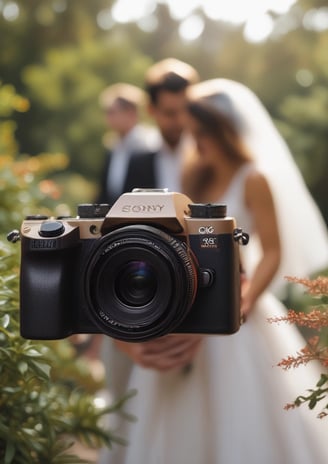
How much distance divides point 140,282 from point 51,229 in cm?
29

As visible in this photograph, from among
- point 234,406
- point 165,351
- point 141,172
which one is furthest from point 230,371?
point 141,172

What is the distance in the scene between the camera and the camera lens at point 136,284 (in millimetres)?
2639

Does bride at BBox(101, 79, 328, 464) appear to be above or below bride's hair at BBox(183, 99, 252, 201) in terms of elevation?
below

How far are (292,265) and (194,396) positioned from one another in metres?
0.93

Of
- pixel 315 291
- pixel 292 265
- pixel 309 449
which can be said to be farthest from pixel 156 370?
pixel 315 291

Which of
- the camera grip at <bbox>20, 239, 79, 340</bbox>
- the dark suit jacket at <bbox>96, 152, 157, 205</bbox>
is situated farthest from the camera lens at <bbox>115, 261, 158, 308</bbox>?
the dark suit jacket at <bbox>96, 152, 157, 205</bbox>

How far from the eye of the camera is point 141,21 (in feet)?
63.2

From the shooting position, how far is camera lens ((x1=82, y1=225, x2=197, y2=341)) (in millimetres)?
2584

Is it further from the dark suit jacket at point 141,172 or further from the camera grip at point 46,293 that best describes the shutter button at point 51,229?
the dark suit jacket at point 141,172

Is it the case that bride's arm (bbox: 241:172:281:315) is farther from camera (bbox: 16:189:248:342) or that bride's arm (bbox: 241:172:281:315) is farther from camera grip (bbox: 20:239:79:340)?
camera grip (bbox: 20:239:79:340)

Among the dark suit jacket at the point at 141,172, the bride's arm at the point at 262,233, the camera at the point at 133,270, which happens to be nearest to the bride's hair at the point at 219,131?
the bride's arm at the point at 262,233

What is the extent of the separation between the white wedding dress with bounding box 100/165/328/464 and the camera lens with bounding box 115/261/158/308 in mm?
1310

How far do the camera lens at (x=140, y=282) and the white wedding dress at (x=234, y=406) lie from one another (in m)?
1.30

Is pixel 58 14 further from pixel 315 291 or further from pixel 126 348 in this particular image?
pixel 315 291
